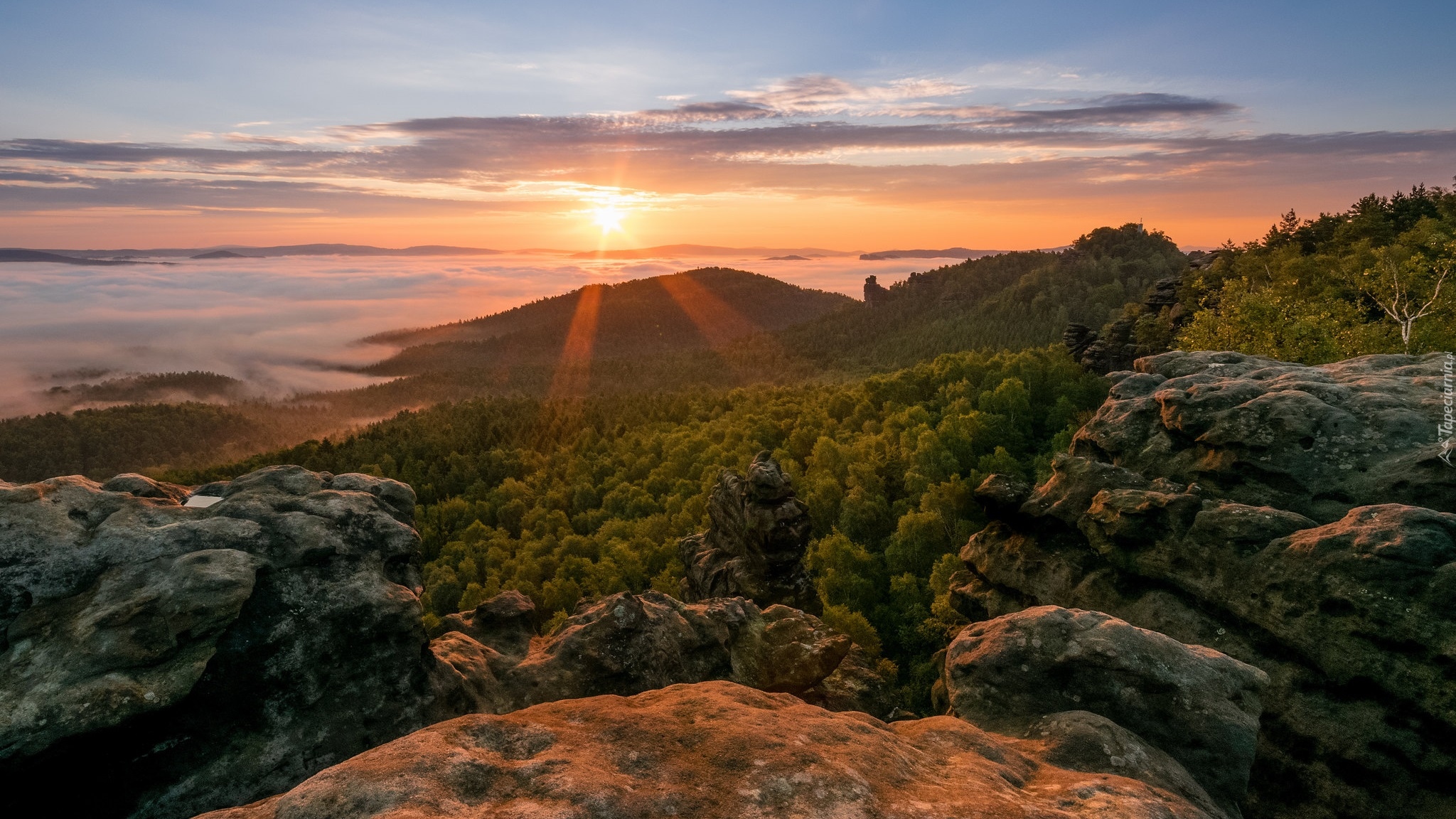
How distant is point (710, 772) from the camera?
10891 mm

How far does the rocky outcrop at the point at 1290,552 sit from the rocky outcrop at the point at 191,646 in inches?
794

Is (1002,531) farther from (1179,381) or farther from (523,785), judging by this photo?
(523,785)

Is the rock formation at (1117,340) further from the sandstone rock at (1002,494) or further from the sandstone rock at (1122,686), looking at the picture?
the sandstone rock at (1122,686)

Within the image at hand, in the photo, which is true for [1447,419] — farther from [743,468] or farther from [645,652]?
[743,468]

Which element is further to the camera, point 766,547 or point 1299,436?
point 766,547

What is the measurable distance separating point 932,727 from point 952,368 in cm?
Result: 11874

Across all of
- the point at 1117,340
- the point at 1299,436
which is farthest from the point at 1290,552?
the point at 1117,340

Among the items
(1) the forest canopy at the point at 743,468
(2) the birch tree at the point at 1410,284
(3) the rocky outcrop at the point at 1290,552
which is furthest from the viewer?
(1) the forest canopy at the point at 743,468

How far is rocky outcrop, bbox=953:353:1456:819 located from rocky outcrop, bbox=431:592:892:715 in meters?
7.82

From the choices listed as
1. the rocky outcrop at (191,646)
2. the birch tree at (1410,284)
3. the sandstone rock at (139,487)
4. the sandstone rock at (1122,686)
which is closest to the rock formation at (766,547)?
the sandstone rock at (1122,686)

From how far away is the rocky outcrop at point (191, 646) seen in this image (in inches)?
516

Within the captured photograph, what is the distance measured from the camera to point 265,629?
15.9 metres

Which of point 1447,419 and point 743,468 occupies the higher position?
point 1447,419

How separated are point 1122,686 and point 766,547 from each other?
31.2m
